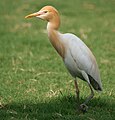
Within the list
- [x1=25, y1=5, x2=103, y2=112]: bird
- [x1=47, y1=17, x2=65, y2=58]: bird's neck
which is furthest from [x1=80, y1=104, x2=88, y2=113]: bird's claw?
[x1=47, y1=17, x2=65, y2=58]: bird's neck

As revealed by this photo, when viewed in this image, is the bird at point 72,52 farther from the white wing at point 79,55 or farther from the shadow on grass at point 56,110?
the shadow on grass at point 56,110

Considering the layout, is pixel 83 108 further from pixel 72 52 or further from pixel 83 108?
pixel 72 52

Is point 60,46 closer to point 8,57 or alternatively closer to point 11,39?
point 8,57

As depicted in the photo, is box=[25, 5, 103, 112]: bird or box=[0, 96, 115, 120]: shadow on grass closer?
box=[0, 96, 115, 120]: shadow on grass

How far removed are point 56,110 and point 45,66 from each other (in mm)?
3237

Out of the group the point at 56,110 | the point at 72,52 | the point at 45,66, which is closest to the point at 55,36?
the point at 72,52

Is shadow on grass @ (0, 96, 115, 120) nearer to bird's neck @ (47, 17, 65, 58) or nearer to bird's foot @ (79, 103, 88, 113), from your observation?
bird's foot @ (79, 103, 88, 113)

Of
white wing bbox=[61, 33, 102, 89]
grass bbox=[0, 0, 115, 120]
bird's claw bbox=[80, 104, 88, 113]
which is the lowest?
grass bbox=[0, 0, 115, 120]

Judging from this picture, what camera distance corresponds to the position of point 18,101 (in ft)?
22.3

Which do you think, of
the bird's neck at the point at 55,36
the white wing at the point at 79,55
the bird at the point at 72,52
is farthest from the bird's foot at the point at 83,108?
the bird's neck at the point at 55,36

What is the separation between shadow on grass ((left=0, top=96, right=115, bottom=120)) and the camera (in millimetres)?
5977

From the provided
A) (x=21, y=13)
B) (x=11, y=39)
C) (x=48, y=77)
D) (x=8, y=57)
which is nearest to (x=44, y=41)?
(x=11, y=39)

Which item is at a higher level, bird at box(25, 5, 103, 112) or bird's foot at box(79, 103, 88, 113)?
bird at box(25, 5, 103, 112)

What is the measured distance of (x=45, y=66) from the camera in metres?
9.50
